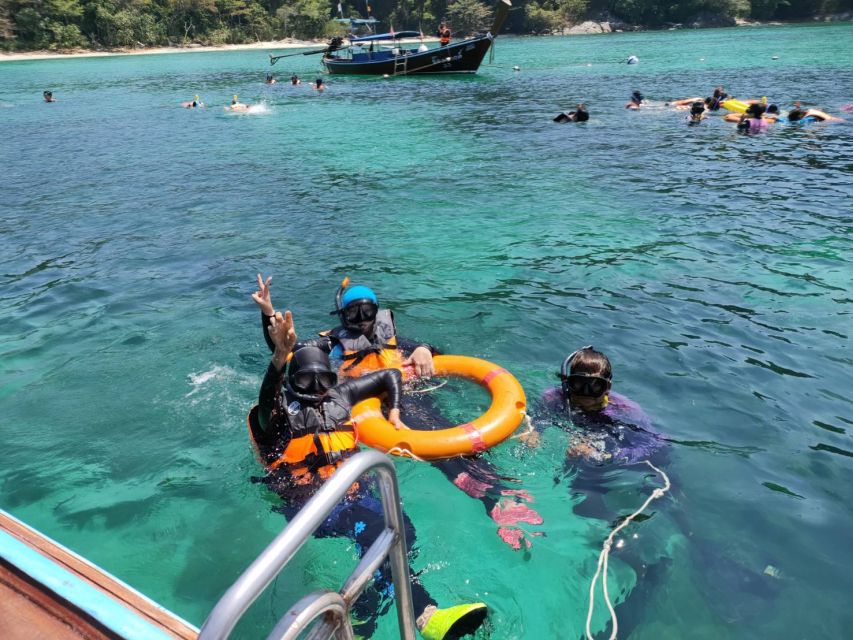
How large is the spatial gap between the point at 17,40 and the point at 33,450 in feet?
249

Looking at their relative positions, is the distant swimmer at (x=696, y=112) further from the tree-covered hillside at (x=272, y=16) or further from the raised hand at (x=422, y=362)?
the tree-covered hillside at (x=272, y=16)

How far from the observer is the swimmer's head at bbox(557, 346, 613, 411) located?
4.47 m

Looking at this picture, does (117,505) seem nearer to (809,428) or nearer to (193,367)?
(193,367)

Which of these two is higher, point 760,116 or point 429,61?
point 429,61

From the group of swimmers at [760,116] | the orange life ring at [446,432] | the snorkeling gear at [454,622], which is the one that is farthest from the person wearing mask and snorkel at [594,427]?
the group of swimmers at [760,116]

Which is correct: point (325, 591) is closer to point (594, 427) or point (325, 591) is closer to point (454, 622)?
point (454, 622)

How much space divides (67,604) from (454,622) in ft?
6.01

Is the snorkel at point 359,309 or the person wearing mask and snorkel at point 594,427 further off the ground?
the snorkel at point 359,309

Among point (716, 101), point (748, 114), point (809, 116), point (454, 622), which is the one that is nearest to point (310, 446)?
point (454, 622)

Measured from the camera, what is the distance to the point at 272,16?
83.0 meters

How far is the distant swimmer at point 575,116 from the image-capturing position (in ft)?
64.5

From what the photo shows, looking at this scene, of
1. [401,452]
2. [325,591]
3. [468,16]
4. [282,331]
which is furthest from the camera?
[468,16]

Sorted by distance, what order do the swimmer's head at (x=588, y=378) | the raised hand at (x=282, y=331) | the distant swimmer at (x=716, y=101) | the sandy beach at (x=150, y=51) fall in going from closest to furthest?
the raised hand at (x=282, y=331) → the swimmer's head at (x=588, y=378) → the distant swimmer at (x=716, y=101) → the sandy beach at (x=150, y=51)

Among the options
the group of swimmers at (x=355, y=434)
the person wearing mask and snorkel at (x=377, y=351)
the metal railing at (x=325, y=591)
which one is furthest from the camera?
the person wearing mask and snorkel at (x=377, y=351)
